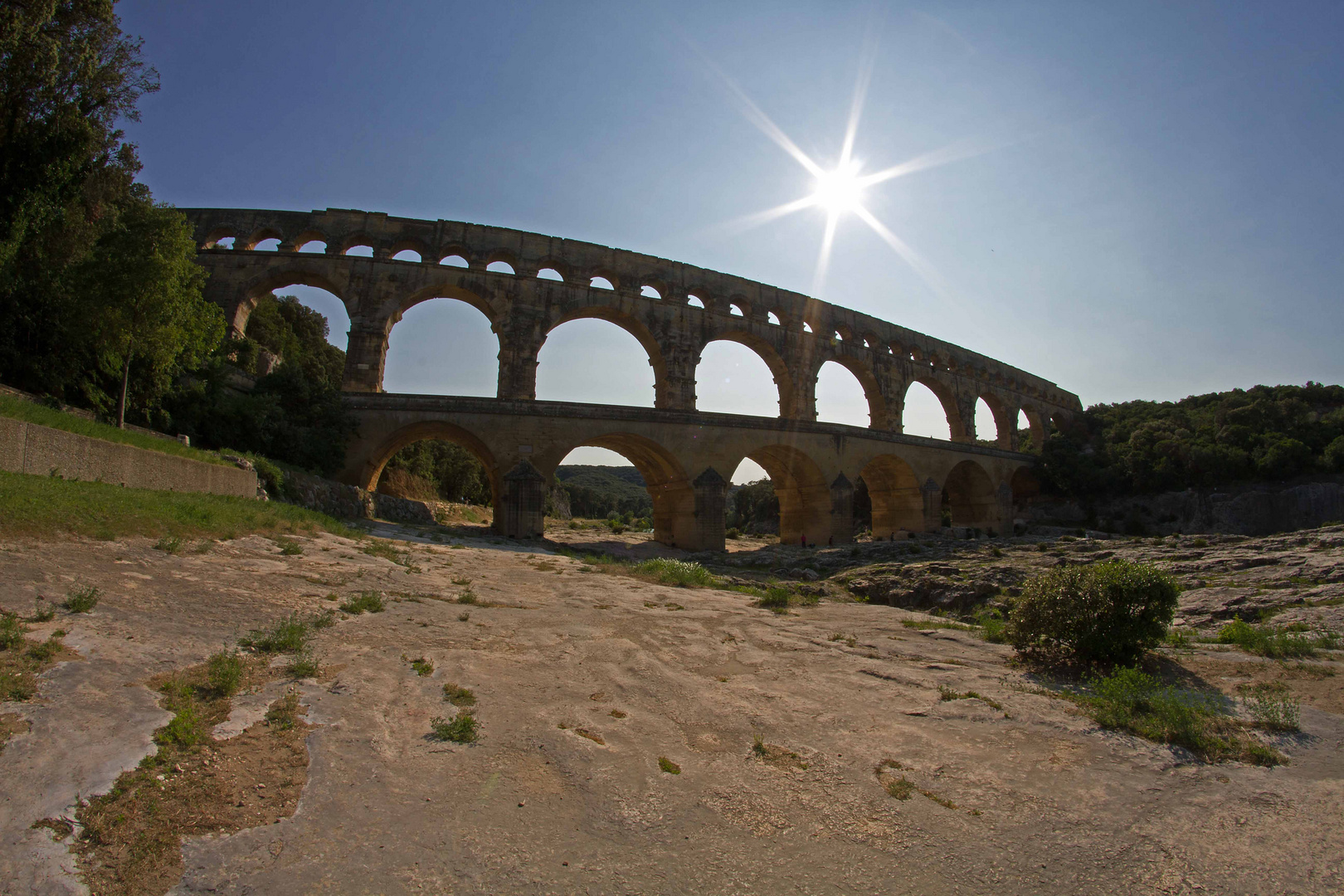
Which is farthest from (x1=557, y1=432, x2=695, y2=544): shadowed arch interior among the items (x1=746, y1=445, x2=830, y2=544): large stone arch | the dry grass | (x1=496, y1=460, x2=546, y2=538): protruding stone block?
the dry grass

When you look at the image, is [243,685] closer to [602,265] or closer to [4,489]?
[4,489]

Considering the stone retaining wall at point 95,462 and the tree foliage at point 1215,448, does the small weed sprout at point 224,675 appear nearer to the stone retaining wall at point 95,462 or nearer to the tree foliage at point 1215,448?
the stone retaining wall at point 95,462

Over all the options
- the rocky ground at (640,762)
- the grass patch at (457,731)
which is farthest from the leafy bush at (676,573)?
the grass patch at (457,731)

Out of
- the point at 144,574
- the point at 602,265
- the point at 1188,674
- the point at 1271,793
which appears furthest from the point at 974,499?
the point at 144,574

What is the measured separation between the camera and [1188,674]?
5512 millimetres

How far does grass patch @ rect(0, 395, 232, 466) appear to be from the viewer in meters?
8.38

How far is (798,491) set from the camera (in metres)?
26.0

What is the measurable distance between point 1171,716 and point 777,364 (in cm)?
2612

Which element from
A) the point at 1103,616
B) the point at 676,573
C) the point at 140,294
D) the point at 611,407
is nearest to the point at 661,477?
the point at 611,407

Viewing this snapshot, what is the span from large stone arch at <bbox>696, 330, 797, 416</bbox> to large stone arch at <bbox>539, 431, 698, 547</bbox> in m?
7.86

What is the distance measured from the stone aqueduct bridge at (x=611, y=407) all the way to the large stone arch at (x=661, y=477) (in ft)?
0.24

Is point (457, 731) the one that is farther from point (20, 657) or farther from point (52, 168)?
point (52, 168)

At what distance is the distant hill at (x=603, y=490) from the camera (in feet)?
208

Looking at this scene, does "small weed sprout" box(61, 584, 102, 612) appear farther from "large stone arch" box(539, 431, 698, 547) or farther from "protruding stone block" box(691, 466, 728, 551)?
"protruding stone block" box(691, 466, 728, 551)
